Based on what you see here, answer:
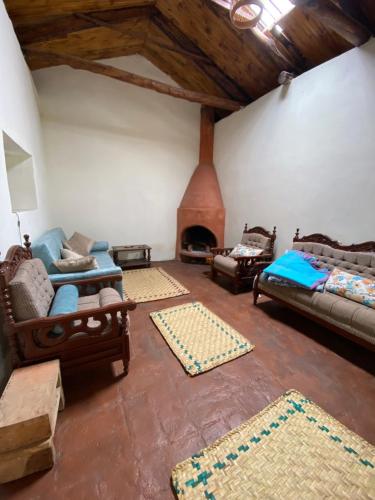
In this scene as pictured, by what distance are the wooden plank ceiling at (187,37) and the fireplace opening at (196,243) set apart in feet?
8.98

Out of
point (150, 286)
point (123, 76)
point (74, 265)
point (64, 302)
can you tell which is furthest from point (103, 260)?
point (123, 76)

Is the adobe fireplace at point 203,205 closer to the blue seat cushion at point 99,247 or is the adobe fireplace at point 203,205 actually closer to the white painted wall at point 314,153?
the white painted wall at point 314,153

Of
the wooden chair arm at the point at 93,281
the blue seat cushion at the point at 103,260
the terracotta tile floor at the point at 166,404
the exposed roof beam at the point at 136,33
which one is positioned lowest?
the terracotta tile floor at the point at 166,404

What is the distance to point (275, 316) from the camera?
273cm

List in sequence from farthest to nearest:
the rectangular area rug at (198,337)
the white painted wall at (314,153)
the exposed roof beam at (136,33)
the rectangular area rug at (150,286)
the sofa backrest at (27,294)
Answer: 1. the rectangular area rug at (150,286)
2. the exposed roof beam at (136,33)
3. the white painted wall at (314,153)
4. the rectangular area rug at (198,337)
5. the sofa backrest at (27,294)

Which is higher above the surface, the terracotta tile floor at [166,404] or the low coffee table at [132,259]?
the low coffee table at [132,259]

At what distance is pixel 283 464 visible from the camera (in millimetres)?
1167

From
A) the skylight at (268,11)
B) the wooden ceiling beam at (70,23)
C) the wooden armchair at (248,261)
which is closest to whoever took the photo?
the skylight at (268,11)

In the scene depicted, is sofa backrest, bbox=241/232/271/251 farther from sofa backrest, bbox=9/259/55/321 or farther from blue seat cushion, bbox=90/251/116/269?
sofa backrest, bbox=9/259/55/321

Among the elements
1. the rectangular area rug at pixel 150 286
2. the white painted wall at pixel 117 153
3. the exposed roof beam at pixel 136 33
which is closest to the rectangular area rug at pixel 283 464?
the rectangular area rug at pixel 150 286

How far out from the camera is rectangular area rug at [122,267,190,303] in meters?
3.15

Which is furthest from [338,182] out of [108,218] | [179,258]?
[108,218]

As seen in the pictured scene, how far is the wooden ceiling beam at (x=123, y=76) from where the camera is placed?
2.96 meters

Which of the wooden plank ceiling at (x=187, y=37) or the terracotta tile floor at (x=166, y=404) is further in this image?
the wooden plank ceiling at (x=187, y=37)
